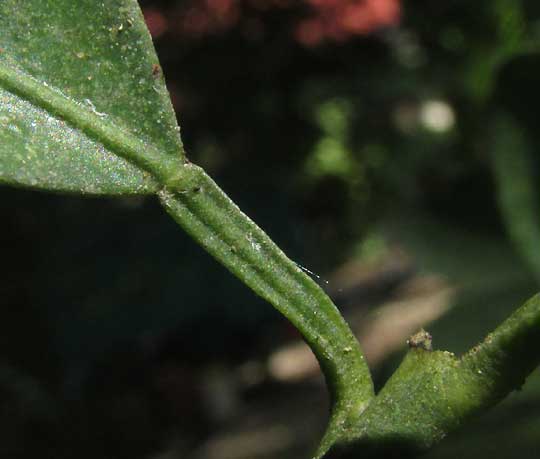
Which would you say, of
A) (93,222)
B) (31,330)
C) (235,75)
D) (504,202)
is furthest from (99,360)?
(504,202)

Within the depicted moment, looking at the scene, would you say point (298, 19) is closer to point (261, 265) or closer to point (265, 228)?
point (265, 228)

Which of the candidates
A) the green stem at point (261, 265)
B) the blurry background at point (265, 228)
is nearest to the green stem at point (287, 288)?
the green stem at point (261, 265)

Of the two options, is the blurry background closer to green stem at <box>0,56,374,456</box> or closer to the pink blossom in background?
the pink blossom in background

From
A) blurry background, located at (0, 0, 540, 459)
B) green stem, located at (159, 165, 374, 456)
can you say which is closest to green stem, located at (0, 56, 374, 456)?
green stem, located at (159, 165, 374, 456)

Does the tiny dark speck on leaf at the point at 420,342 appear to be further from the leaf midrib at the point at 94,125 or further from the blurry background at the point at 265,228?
the blurry background at the point at 265,228

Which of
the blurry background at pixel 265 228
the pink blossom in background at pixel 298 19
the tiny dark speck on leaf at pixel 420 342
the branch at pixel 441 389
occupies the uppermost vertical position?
the pink blossom in background at pixel 298 19
